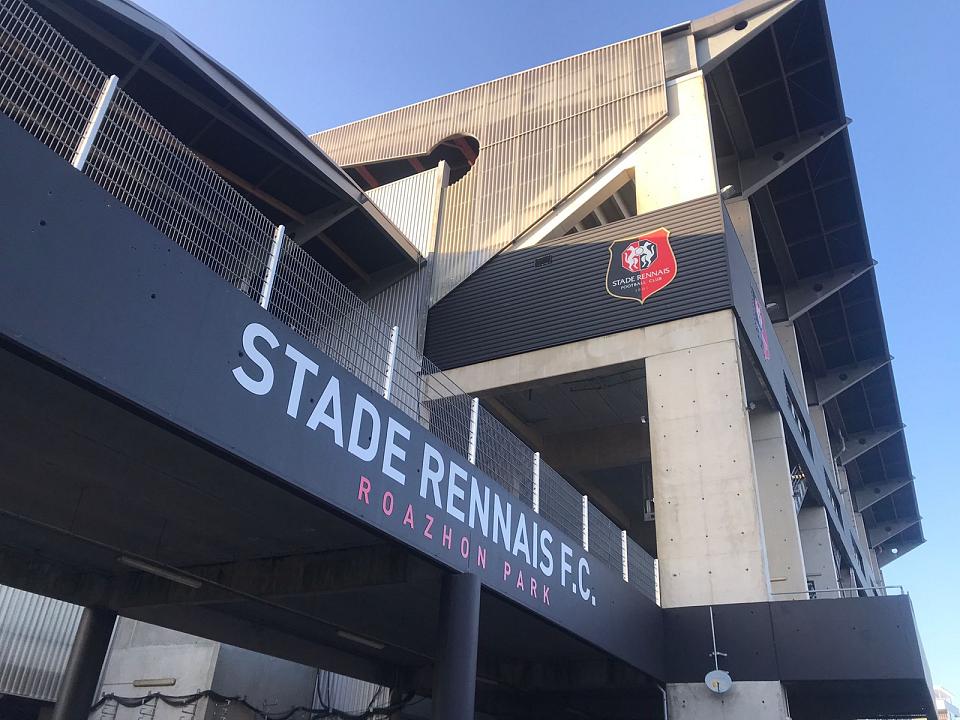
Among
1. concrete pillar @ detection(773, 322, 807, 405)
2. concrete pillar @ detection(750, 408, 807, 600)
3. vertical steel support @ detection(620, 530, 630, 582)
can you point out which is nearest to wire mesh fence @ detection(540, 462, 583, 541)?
vertical steel support @ detection(620, 530, 630, 582)

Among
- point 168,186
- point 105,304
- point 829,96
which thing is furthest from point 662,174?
point 105,304

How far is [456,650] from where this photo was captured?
8.68 m

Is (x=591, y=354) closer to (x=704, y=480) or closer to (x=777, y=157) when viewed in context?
(x=704, y=480)

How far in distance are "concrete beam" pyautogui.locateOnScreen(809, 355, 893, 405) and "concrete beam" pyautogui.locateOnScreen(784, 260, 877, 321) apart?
22.1 ft

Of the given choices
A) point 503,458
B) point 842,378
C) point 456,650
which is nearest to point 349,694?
point 503,458

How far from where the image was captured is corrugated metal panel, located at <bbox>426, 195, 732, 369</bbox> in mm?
18109

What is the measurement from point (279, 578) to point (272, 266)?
15.3ft

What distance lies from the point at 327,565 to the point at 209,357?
4.69 meters

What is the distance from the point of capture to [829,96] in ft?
79.6

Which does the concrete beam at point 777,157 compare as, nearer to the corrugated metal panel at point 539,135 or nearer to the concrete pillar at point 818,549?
the corrugated metal panel at point 539,135

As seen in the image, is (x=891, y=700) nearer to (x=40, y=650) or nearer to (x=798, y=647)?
(x=798, y=647)

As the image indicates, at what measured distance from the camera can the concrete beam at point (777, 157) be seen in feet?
81.3

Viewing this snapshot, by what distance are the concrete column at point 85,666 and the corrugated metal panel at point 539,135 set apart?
12.4m

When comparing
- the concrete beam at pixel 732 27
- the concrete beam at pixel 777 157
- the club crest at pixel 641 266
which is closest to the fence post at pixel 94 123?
the club crest at pixel 641 266
